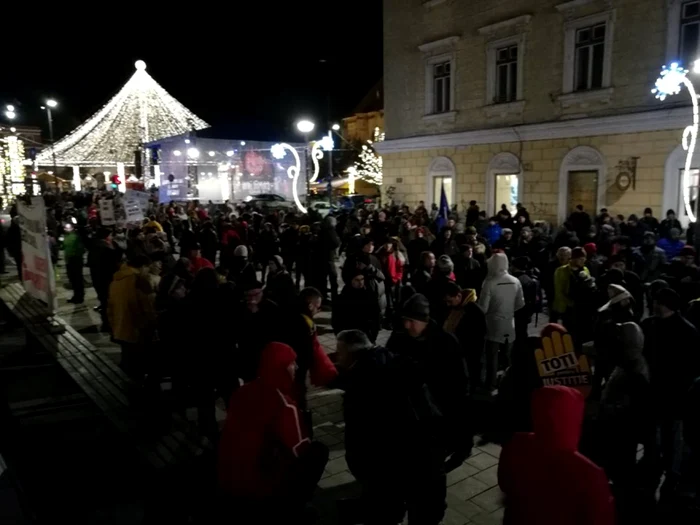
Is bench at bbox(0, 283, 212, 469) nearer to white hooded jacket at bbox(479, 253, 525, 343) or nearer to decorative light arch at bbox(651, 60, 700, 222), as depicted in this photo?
white hooded jacket at bbox(479, 253, 525, 343)

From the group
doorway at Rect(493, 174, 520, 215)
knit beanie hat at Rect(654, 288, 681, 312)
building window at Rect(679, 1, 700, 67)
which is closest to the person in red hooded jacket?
knit beanie hat at Rect(654, 288, 681, 312)

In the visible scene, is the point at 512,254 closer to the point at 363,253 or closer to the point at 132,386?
the point at 363,253

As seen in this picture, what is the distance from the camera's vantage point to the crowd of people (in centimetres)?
316

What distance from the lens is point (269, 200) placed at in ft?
95.9

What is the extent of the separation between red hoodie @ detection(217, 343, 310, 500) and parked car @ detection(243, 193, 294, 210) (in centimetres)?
2458

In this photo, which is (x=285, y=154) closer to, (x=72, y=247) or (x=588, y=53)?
(x=588, y=53)

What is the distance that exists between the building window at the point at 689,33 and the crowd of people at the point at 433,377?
759 centimetres

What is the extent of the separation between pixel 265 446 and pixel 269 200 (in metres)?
26.7

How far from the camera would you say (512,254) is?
38.3ft

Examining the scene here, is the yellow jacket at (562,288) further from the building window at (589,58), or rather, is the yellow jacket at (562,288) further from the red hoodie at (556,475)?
the building window at (589,58)

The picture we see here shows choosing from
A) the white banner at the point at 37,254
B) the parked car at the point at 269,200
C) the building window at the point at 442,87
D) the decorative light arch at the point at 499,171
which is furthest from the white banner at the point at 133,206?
the parked car at the point at 269,200

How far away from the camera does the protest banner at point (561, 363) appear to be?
14.4 feet

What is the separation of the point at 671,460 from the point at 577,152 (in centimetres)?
1417

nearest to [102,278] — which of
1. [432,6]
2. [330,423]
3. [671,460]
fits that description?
[330,423]
